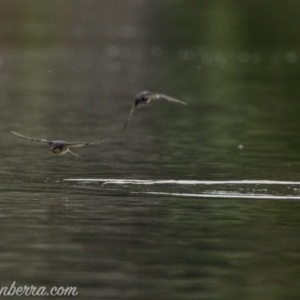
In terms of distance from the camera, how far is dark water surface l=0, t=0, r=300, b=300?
594 inches

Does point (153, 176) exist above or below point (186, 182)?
above

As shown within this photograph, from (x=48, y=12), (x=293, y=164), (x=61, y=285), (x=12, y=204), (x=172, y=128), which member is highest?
(x=48, y=12)

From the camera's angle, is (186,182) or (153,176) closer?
(186,182)

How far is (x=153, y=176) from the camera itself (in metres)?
22.4

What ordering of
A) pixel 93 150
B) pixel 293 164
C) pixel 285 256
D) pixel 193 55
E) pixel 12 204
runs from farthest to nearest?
pixel 193 55, pixel 93 150, pixel 293 164, pixel 12 204, pixel 285 256

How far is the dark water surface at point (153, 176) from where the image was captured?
15.1m

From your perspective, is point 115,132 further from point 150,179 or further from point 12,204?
point 12,204

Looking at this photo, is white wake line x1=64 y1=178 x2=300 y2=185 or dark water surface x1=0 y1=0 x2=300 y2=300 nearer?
dark water surface x1=0 y1=0 x2=300 y2=300

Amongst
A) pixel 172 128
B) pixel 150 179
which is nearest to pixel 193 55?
pixel 172 128

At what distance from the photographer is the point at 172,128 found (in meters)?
32.2

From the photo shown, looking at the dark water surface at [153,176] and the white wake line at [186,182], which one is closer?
the dark water surface at [153,176]

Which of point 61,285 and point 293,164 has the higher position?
point 293,164

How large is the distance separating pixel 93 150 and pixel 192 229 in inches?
392

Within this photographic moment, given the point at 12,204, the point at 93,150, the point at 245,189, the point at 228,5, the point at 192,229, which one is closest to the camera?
the point at 192,229
